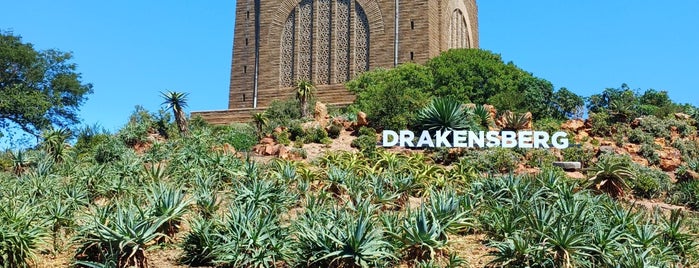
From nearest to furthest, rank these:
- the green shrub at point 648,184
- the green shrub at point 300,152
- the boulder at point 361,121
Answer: the green shrub at point 648,184 < the green shrub at point 300,152 < the boulder at point 361,121

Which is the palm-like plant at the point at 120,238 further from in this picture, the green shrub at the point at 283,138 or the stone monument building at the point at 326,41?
the stone monument building at the point at 326,41

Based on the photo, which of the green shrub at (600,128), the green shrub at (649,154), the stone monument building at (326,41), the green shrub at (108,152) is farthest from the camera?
the stone monument building at (326,41)

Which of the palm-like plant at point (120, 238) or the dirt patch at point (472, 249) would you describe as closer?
the palm-like plant at point (120, 238)

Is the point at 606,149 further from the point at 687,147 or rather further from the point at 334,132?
the point at 334,132

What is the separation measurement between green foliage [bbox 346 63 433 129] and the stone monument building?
7.07 feet

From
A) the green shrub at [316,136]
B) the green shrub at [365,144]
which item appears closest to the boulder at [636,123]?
the green shrub at [365,144]

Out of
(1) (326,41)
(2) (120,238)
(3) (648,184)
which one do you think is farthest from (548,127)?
(2) (120,238)

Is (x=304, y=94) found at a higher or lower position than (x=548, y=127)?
higher

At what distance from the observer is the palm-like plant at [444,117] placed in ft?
76.6

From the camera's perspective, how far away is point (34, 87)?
41.4m

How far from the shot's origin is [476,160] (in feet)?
68.2

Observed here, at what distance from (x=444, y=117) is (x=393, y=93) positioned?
3493mm

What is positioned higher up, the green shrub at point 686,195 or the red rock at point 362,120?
the red rock at point 362,120

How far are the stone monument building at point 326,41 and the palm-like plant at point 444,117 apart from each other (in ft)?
43.8
